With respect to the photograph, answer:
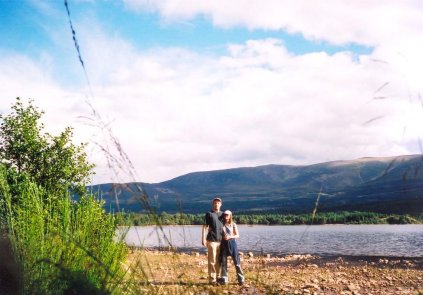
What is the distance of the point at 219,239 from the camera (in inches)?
475

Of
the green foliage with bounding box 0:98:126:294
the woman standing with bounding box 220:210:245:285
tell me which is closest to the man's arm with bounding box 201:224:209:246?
the woman standing with bounding box 220:210:245:285

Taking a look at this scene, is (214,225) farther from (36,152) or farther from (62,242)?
(36,152)

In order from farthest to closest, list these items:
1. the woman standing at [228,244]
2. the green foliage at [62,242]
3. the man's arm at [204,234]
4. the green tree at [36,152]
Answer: the green tree at [36,152]
the man's arm at [204,234]
the woman standing at [228,244]
the green foliage at [62,242]

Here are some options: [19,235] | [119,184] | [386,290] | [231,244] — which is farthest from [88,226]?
[386,290]

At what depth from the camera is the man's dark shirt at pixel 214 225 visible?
11.8 meters

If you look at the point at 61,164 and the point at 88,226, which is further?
the point at 61,164

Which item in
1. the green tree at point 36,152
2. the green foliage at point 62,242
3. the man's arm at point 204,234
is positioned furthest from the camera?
the green tree at point 36,152

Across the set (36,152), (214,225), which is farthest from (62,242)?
(36,152)

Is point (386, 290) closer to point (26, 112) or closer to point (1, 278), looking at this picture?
point (1, 278)

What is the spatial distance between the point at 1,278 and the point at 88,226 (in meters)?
3.21

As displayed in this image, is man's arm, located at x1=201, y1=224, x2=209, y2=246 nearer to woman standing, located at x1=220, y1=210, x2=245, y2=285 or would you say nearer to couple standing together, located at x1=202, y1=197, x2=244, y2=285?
couple standing together, located at x1=202, y1=197, x2=244, y2=285

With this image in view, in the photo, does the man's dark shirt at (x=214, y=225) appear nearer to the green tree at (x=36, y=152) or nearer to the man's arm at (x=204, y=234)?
the man's arm at (x=204, y=234)

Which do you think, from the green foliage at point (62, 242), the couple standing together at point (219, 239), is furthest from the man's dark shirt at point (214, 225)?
the green foliage at point (62, 242)

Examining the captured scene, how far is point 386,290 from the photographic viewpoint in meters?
14.1
